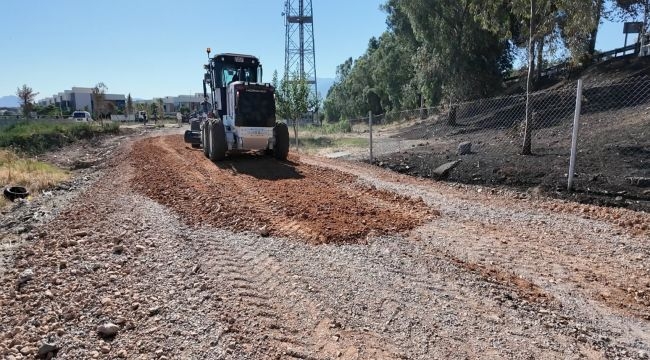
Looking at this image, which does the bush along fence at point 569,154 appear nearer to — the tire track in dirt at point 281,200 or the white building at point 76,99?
the tire track in dirt at point 281,200

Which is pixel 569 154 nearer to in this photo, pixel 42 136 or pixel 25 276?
pixel 25 276

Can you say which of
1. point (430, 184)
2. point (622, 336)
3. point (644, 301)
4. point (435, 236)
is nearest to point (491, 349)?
point (622, 336)

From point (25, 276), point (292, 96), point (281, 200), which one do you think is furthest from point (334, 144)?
point (25, 276)

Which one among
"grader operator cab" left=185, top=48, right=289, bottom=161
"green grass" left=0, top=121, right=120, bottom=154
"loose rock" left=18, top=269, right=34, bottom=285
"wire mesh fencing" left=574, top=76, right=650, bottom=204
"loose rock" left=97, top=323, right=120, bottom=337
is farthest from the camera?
"green grass" left=0, top=121, right=120, bottom=154

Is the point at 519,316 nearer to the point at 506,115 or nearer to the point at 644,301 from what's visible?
the point at 644,301

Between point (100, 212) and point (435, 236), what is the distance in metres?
5.96

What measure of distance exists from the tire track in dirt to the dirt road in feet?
0.18

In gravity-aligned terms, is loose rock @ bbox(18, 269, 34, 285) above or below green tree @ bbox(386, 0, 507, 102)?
below

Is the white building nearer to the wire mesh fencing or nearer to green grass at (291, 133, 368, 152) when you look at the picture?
green grass at (291, 133, 368, 152)

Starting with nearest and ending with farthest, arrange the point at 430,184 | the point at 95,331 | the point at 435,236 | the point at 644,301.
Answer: the point at 95,331
the point at 644,301
the point at 435,236
the point at 430,184

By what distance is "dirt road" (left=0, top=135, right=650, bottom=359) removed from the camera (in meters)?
3.38

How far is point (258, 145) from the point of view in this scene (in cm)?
1261

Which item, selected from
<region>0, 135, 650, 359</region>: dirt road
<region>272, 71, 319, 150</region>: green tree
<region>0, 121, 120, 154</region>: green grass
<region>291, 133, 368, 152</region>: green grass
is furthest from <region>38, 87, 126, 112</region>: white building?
<region>0, 135, 650, 359</region>: dirt road

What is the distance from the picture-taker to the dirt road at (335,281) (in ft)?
11.1
